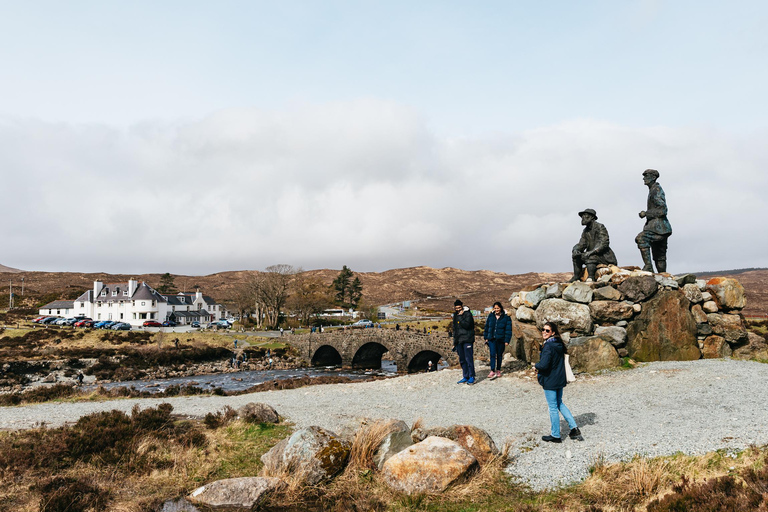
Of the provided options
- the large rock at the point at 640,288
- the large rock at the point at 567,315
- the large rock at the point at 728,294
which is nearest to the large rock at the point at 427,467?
the large rock at the point at 567,315

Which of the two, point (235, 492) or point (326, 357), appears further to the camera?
point (326, 357)

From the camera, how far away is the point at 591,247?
1762 cm

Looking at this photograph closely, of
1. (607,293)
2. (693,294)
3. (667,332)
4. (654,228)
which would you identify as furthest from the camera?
(654,228)

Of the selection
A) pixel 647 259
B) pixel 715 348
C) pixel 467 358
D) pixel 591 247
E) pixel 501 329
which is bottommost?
pixel 467 358

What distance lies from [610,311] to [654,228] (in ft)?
13.5

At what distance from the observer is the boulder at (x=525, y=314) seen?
1741cm

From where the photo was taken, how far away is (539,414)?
11008 mm

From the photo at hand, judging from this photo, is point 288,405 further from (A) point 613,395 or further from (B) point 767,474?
(B) point 767,474

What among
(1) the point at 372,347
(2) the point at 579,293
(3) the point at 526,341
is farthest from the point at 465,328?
(1) the point at 372,347

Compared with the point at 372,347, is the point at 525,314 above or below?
above

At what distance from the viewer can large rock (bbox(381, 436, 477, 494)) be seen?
22.9ft

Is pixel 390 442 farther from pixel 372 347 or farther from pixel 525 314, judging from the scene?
pixel 372 347

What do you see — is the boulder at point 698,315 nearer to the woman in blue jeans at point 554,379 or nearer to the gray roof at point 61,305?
the woman in blue jeans at point 554,379

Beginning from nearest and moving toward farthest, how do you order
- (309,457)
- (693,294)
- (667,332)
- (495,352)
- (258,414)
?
(309,457) < (258,414) < (667,332) < (693,294) < (495,352)
